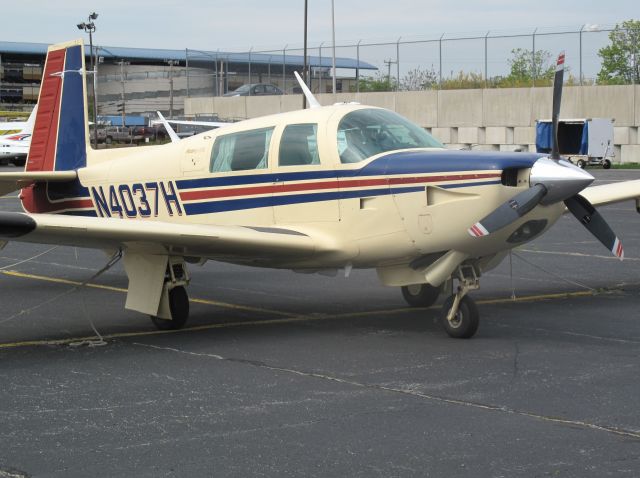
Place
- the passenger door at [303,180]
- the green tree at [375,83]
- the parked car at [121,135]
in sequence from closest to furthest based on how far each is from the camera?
the passenger door at [303,180]
the green tree at [375,83]
the parked car at [121,135]

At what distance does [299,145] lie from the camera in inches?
422

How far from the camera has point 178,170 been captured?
11727 millimetres

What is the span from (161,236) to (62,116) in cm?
461

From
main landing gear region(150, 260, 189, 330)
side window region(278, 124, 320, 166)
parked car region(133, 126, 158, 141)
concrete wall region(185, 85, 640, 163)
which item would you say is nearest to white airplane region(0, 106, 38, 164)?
concrete wall region(185, 85, 640, 163)

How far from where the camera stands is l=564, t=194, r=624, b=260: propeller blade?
33.2 feet

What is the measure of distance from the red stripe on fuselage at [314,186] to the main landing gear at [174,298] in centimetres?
92

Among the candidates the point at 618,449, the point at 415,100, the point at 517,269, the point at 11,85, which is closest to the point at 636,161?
the point at 415,100

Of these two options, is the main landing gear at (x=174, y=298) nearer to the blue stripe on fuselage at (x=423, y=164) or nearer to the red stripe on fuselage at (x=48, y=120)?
the blue stripe on fuselage at (x=423, y=164)

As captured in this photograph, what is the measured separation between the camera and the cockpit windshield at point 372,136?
10.3 metres

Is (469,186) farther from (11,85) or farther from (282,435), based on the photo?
(11,85)

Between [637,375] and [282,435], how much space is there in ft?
10.6

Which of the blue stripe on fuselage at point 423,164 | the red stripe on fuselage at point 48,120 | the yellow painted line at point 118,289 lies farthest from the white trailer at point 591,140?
the blue stripe on fuselage at point 423,164

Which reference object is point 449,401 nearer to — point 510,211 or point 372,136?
point 510,211

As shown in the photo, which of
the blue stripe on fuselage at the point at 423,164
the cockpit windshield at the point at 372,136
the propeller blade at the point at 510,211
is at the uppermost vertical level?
the cockpit windshield at the point at 372,136
